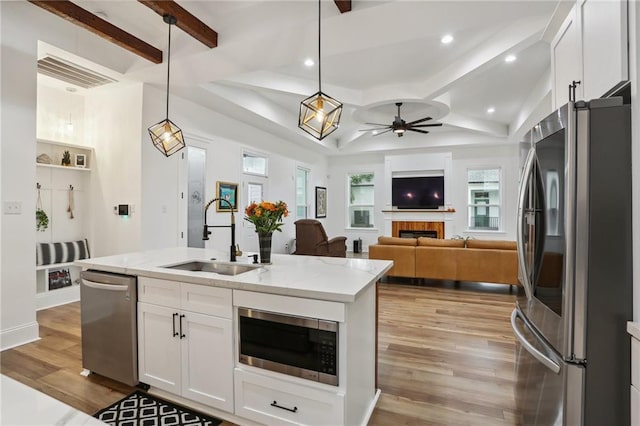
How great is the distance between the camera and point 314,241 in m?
6.39

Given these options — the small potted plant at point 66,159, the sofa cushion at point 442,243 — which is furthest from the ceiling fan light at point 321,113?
the small potted plant at point 66,159

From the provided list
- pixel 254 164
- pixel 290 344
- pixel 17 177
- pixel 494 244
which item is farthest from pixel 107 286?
pixel 494 244

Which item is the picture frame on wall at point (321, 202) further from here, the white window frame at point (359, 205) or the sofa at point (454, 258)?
the sofa at point (454, 258)

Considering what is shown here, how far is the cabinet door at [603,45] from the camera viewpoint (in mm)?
1300

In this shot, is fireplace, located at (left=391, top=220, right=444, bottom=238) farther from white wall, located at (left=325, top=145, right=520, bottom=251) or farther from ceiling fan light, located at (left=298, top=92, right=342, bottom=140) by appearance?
ceiling fan light, located at (left=298, top=92, right=342, bottom=140)

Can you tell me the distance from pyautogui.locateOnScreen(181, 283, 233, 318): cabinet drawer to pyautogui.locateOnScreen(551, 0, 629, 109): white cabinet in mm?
2101

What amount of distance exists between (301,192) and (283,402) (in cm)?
711

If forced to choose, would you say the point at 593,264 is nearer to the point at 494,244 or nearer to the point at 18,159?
the point at 494,244

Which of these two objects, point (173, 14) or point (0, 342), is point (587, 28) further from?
point (0, 342)

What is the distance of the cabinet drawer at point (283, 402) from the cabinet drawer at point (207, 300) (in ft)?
1.16

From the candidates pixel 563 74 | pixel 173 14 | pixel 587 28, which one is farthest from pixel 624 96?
pixel 173 14

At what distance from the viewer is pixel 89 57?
12.5 ft

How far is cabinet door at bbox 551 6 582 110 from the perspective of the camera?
1777mm

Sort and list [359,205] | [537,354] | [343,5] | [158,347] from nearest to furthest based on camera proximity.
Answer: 1. [537,354]
2. [158,347]
3. [343,5]
4. [359,205]
